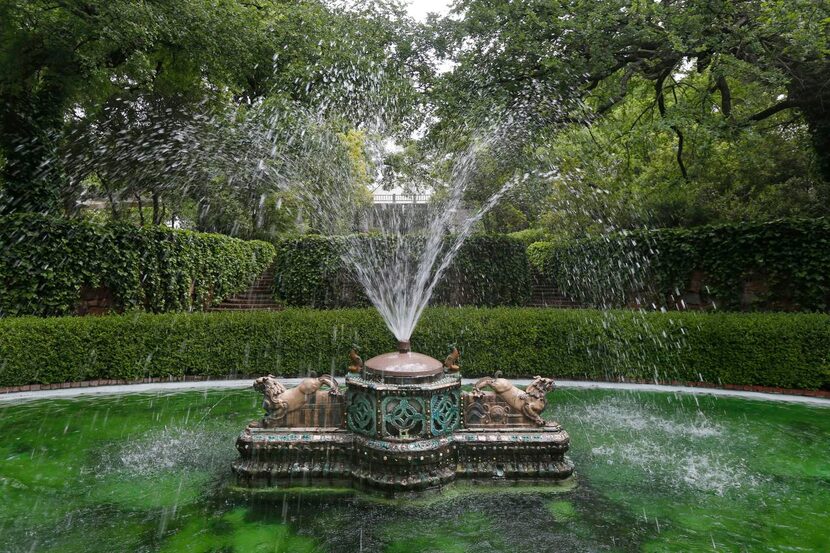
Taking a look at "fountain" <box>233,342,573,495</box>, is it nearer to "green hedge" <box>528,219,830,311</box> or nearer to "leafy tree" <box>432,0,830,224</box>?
"green hedge" <box>528,219,830,311</box>

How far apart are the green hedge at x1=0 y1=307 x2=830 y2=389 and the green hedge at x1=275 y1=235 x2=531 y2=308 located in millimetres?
3779

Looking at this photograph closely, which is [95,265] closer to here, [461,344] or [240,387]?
[240,387]

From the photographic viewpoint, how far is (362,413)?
485cm

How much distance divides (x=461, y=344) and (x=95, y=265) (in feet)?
25.6

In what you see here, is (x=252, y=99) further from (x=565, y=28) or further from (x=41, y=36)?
(x=565, y=28)

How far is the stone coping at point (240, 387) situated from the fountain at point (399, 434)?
4.23 metres

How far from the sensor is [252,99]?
1756 centimetres

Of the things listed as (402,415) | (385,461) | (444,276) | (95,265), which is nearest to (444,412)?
(402,415)

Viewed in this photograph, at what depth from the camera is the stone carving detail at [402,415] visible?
15.5 feet

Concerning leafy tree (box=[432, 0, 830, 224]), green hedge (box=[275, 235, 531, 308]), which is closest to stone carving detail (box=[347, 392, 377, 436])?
green hedge (box=[275, 235, 531, 308])

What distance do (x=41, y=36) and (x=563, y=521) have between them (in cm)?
1510

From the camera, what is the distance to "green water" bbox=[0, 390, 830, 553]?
379 centimetres

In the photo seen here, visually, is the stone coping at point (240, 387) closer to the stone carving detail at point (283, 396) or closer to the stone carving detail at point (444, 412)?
the stone carving detail at point (283, 396)

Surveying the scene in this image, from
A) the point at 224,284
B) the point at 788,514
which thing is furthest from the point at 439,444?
the point at 224,284
